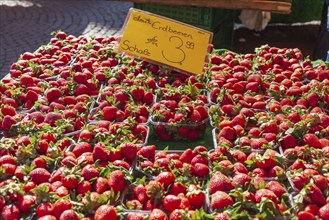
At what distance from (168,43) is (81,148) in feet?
3.16

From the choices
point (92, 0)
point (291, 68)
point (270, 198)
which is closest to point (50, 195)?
point (270, 198)

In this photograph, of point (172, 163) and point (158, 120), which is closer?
point (172, 163)

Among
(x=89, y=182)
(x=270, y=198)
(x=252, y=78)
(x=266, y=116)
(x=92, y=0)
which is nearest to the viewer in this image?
(x=270, y=198)

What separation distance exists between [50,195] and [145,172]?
374 mm

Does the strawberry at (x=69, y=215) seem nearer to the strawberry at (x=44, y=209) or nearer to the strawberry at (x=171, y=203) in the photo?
the strawberry at (x=44, y=209)

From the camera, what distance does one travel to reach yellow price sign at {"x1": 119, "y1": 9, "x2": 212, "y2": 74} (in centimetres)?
249

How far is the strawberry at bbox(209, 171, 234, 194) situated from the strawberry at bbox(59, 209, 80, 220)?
0.48m

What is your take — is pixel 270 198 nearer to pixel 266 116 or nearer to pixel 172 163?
pixel 172 163

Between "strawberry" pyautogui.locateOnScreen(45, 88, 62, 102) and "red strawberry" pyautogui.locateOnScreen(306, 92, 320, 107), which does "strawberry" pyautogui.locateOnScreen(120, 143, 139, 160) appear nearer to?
"strawberry" pyautogui.locateOnScreen(45, 88, 62, 102)

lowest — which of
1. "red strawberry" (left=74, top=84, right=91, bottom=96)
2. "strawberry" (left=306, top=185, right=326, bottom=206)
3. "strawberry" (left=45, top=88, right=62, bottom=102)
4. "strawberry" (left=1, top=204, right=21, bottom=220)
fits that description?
"strawberry" (left=1, top=204, right=21, bottom=220)

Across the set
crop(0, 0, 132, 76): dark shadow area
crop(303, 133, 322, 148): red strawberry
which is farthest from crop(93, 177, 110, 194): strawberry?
crop(0, 0, 132, 76): dark shadow area

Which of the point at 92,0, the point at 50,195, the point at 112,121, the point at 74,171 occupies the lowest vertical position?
the point at 50,195

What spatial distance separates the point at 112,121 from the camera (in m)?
2.07

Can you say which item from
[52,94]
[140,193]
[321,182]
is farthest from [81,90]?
[321,182]
